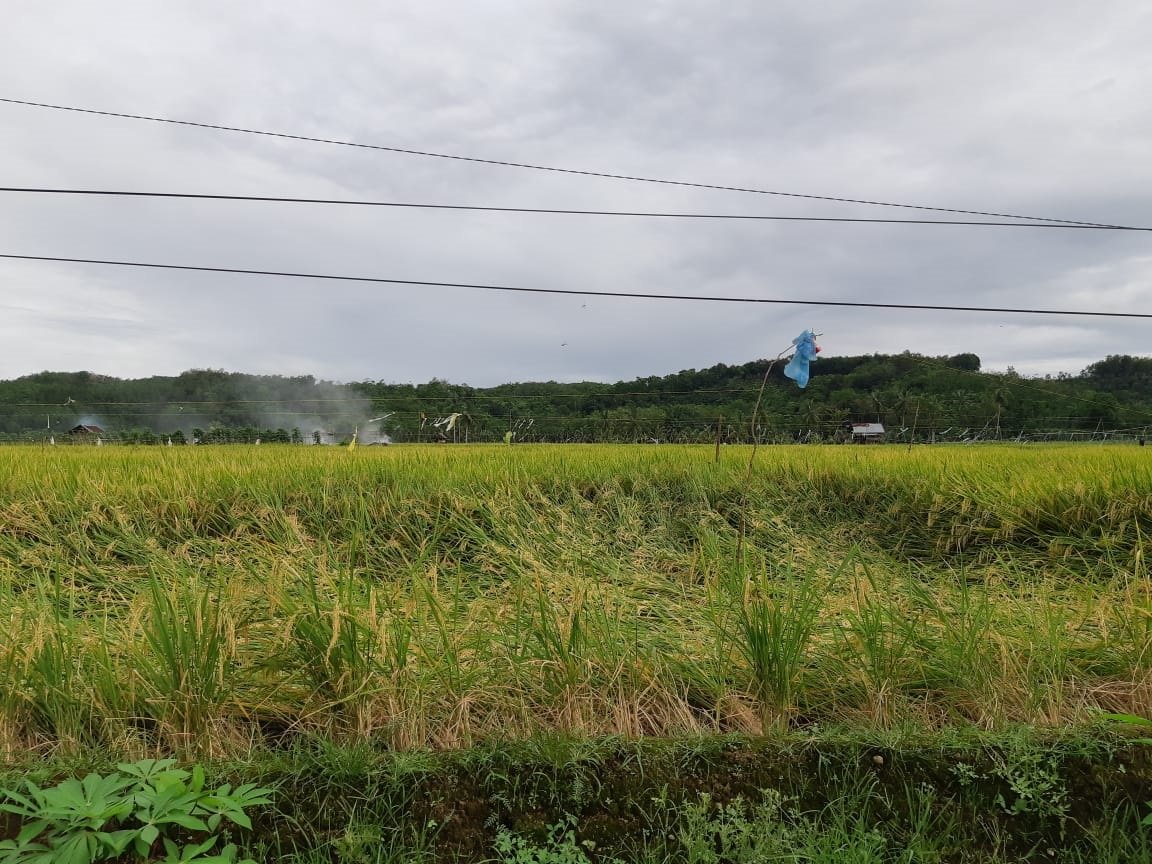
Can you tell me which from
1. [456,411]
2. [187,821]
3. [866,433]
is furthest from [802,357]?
[866,433]

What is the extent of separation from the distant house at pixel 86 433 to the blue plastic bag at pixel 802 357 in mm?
22384

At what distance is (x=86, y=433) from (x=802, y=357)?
2551cm

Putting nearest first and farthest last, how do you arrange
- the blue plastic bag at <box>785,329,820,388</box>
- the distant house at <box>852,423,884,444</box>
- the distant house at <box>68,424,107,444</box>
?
the blue plastic bag at <box>785,329,820,388</box>, the distant house at <box>68,424,107,444</box>, the distant house at <box>852,423,884,444</box>

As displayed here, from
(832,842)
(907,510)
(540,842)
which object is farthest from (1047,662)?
(907,510)

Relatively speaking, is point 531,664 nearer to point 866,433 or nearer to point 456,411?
point 456,411

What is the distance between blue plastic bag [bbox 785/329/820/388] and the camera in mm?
2691

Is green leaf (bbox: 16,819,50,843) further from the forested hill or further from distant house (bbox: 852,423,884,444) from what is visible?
distant house (bbox: 852,423,884,444)

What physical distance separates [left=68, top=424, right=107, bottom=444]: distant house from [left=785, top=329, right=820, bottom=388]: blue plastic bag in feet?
73.4

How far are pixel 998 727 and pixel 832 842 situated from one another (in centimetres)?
75

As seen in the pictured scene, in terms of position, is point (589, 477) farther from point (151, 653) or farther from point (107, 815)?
point (107, 815)

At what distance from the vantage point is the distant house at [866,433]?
25.9 meters

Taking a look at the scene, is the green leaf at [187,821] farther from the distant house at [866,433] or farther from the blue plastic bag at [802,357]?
the distant house at [866,433]

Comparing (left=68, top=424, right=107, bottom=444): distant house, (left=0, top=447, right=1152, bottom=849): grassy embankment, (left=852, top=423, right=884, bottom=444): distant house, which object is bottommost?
(left=0, top=447, right=1152, bottom=849): grassy embankment

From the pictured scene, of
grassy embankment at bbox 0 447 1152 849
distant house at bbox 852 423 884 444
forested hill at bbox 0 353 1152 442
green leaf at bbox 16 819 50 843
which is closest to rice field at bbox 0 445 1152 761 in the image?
grassy embankment at bbox 0 447 1152 849
